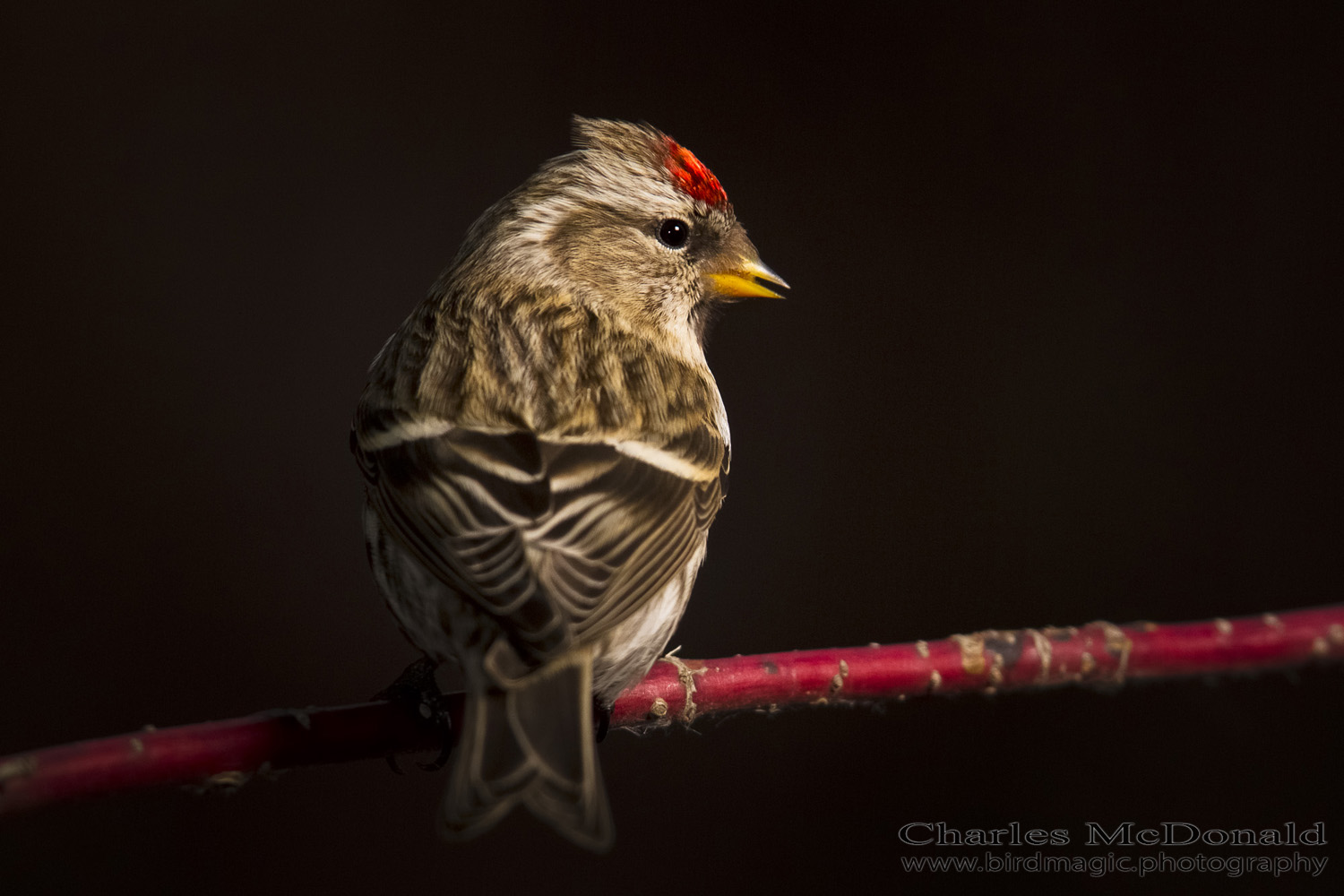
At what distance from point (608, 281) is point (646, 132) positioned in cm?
14

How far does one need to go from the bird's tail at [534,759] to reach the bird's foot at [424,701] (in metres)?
0.07

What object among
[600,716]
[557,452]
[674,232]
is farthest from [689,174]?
[600,716]

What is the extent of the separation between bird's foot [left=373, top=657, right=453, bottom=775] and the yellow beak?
1.43 ft

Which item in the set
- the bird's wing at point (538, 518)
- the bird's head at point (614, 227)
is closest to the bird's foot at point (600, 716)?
the bird's wing at point (538, 518)

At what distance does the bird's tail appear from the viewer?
1.78 ft

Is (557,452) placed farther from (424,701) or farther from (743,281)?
(743,281)

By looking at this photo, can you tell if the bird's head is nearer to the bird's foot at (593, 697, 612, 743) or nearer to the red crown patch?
the red crown patch

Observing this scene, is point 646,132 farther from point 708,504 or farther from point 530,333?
point 708,504

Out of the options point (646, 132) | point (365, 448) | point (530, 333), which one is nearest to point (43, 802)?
point (365, 448)

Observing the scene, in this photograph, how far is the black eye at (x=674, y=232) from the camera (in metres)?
0.97

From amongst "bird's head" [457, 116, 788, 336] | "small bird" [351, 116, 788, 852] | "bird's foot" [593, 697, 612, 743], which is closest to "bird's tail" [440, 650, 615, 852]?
"small bird" [351, 116, 788, 852]

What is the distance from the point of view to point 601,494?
71cm

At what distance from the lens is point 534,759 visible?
1.90ft

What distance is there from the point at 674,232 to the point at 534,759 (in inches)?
21.7
